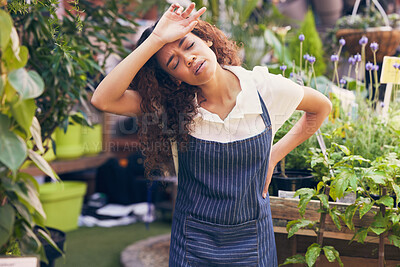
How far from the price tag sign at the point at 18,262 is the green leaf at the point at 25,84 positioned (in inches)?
11.9

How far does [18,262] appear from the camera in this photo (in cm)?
71

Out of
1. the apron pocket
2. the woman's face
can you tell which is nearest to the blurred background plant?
the woman's face

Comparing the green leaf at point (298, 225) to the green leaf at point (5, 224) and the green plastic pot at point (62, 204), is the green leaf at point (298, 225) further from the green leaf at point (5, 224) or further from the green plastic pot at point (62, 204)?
the green plastic pot at point (62, 204)

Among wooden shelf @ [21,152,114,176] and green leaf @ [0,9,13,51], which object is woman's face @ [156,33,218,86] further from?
wooden shelf @ [21,152,114,176]

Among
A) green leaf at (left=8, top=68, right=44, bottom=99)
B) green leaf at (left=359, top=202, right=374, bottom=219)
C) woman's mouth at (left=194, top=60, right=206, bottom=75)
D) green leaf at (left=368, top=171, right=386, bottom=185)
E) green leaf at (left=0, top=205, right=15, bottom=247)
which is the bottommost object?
green leaf at (left=359, top=202, right=374, bottom=219)

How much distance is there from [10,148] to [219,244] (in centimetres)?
71

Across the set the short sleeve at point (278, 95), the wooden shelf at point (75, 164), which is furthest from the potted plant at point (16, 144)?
the wooden shelf at point (75, 164)

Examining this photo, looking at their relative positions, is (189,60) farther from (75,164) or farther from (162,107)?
(75,164)

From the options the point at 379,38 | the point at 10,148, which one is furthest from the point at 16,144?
the point at 379,38

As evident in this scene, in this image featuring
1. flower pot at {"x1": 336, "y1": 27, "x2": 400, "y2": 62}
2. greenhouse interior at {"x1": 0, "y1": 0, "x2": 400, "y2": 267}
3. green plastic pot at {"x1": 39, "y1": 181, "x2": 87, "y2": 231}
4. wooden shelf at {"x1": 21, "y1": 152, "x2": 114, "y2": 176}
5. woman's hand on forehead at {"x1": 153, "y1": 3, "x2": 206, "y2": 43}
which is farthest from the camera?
green plastic pot at {"x1": 39, "y1": 181, "x2": 87, "y2": 231}

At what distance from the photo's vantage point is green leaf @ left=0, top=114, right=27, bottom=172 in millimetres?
622

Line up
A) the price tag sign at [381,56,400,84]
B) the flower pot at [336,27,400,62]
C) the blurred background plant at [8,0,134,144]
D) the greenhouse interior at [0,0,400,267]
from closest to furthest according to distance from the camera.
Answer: the greenhouse interior at [0,0,400,267]
the price tag sign at [381,56,400,84]
the blurred background plant at [8,0,134,144]
the flower pot at [336,27,400,62]

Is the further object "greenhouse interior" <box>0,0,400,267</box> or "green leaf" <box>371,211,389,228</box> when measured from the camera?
"green leaf" <box>371,211,389,228</box>

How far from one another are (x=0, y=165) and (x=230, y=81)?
75cm
